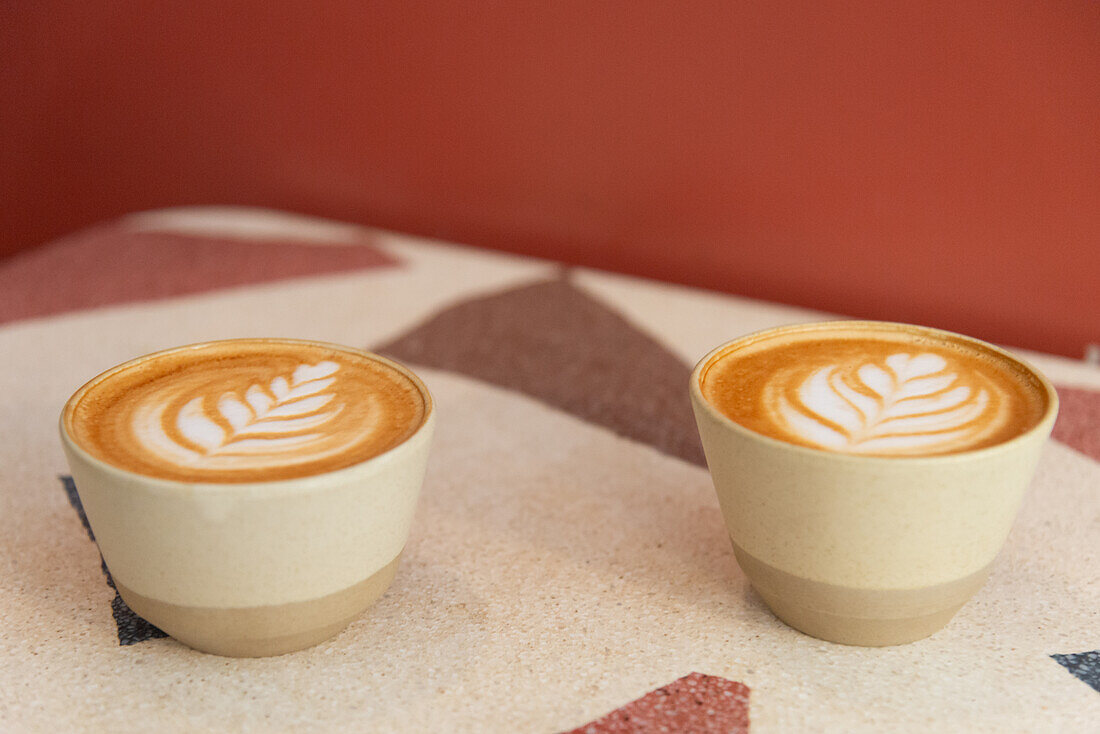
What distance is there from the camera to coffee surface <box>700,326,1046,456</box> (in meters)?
0.63

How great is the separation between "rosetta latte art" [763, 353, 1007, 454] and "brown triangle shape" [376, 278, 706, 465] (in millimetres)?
243

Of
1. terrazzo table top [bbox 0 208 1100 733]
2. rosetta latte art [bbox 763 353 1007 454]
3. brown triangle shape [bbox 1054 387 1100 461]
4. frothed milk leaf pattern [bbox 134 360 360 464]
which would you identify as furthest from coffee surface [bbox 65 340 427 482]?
brown triangle shape [bbox 1054 387 1100 461]

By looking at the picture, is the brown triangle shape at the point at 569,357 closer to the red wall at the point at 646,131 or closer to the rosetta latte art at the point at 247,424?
the red wall at the point at 646,131

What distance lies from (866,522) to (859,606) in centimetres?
7

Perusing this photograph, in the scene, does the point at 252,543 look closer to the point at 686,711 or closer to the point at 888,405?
the point at 686,711

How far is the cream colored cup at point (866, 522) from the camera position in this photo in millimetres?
581

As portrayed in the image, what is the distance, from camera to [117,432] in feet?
2.10

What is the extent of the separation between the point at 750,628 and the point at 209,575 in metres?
0.35

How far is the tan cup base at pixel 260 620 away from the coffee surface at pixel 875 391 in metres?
0.26

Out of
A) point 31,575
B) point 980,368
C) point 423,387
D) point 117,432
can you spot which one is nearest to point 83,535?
point 31,575

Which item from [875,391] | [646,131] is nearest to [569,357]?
[646,131]

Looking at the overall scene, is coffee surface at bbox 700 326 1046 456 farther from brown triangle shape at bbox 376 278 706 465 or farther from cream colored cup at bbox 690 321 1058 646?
brown triangle shape at bbox 376 278 706 465

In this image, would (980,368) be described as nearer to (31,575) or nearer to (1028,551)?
(1028,551)

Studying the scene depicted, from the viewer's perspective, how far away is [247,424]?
2.16ft
